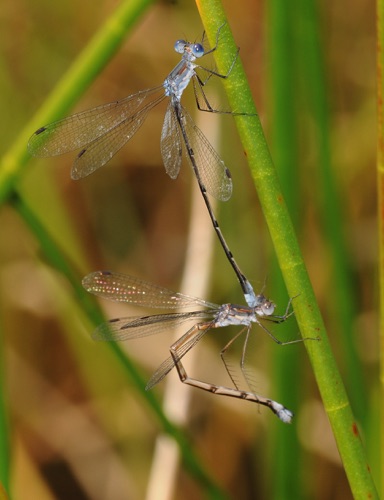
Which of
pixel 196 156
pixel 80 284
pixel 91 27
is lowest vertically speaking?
pixel 80 284

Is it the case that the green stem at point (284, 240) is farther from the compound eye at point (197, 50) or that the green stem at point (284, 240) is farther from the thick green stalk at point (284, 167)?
the compound eye at point (197, 50)

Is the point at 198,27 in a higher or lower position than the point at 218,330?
higher

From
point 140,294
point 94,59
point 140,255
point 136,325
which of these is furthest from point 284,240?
point 140,255

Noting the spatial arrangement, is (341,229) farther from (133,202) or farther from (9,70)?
(9,70)

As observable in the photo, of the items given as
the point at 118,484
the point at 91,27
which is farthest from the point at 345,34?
the point at 118,484

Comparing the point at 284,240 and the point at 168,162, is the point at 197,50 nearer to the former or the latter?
the point at 168,162
